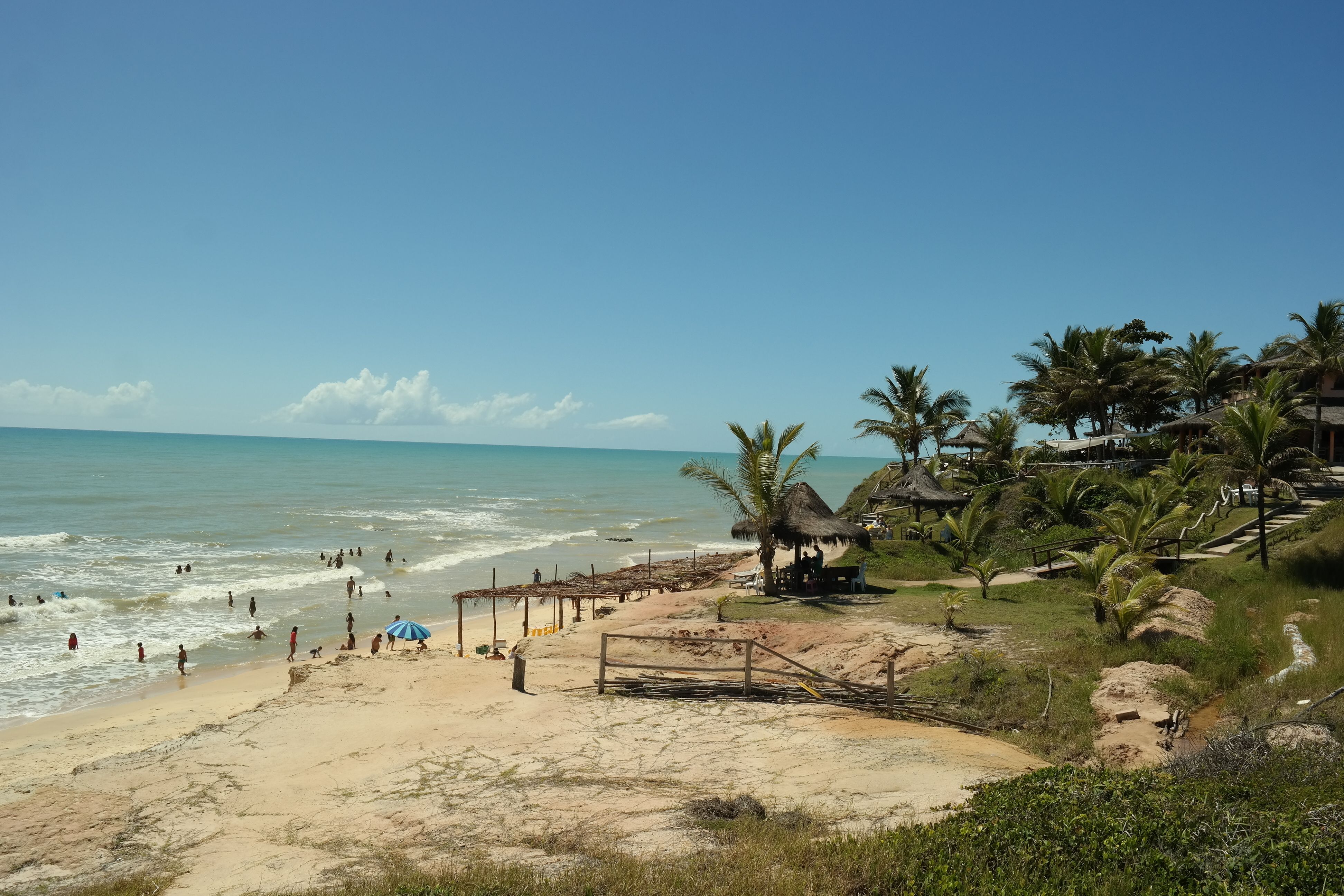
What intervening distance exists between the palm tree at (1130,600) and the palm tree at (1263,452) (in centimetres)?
409

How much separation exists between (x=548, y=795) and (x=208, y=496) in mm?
64914

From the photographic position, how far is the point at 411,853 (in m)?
7.23

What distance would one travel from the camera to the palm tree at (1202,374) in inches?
1278

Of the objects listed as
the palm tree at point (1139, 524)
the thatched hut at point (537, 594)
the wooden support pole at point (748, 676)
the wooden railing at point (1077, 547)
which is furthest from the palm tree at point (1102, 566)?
the thatched hut at point (537, 594)

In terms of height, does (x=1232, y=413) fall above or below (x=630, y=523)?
above

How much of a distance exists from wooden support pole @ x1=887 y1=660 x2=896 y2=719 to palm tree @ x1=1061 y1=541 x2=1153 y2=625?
4239 millimetres

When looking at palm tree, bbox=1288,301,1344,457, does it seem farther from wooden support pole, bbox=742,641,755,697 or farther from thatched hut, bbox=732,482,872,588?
wooden support pole, bbox=742,641,755,697

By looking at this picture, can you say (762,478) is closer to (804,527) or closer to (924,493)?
(804,527)

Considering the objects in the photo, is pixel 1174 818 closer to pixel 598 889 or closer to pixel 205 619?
pixel 598 889

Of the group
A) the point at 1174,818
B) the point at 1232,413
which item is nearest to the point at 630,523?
the point at 1232,413

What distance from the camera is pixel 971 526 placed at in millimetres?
23141

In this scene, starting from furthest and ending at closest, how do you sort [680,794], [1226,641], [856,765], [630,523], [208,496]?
1. [208,496]
2. [630,523]
3. [1226,641]
4. [856,765]
5. [680,794]

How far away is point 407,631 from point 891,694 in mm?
14006

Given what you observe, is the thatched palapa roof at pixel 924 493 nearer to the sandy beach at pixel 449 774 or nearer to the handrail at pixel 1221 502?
the handrail at pixel 1221 502
